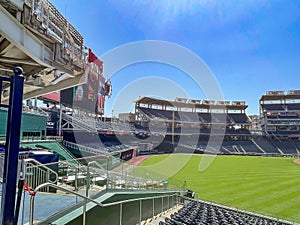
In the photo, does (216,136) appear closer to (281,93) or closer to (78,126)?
(281,93)

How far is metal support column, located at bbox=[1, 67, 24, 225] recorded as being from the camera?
290 cm

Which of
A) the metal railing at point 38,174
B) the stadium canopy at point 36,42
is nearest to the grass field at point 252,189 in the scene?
the metal railing at point 38,174

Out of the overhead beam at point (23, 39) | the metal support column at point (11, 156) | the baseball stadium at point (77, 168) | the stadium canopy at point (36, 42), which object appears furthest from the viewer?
the stadium canopy at point (36, 42)

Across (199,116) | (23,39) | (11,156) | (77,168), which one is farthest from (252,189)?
(199,116)

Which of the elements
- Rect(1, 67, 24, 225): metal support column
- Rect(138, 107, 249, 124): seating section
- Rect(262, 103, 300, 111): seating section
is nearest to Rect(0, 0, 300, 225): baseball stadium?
Rect(1, 67, 24, 225): metal support column

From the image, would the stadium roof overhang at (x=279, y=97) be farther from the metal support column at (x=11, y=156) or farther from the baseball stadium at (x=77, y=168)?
the metal support column at (x=11, y=156)

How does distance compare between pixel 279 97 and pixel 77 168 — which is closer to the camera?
pixel 77 168

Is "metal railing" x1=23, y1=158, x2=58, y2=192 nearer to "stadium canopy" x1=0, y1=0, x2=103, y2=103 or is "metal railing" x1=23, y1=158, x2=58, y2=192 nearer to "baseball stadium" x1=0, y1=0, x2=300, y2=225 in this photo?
"baseball stadium" x1=0, y1=0, x2=300, y2=225

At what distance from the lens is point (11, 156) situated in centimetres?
295

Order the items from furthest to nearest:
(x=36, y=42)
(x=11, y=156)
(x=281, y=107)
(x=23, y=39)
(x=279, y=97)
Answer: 1. (x=281, y=107)
2. (x=279, y=97)
3. (x=36, y=42)
4. (x=23, y=39)
5. (x=11, y=156)

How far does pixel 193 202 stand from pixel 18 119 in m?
14.6

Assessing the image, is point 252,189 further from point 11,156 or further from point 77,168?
point 11,156

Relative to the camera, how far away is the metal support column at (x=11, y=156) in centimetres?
290

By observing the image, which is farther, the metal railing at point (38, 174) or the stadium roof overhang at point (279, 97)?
the stadium roof overhang at point (279, 97)
